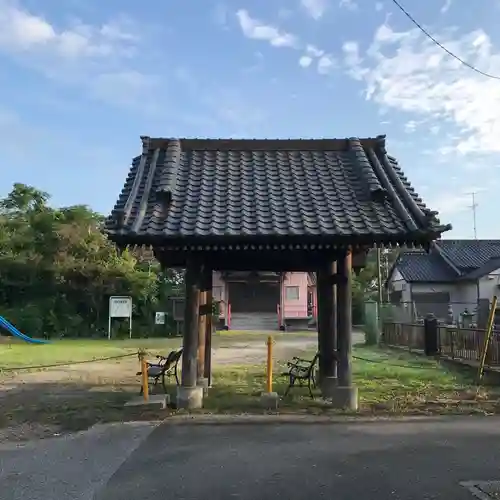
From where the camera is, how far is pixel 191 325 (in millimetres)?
8883

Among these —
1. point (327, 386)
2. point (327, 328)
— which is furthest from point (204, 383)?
point (327, 328)

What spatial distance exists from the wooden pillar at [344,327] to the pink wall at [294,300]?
29.4 metres

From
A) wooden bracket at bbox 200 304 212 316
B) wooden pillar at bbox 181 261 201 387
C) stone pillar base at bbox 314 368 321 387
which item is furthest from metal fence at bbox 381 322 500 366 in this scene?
wooden pillar at bbox 181 261 201 387

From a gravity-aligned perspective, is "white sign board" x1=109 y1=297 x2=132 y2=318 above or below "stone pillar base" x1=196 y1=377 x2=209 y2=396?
above

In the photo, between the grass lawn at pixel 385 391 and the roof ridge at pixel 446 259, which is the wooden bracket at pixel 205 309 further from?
the roof ridge at pixel 446 259

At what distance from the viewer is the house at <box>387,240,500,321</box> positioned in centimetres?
3111

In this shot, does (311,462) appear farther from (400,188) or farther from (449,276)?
(449,276)

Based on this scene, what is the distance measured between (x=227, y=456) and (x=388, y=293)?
120ft

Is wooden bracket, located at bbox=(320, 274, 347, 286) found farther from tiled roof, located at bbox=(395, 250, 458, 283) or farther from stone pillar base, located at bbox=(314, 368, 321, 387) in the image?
tiled roof, located at bbox=(395, 250, 458, 283)

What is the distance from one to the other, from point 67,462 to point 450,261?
3262cm

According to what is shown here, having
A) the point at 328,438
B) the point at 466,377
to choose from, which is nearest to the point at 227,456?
the point at 328,438

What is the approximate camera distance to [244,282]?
39.4 metres

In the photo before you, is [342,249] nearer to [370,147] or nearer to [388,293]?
[370,147]

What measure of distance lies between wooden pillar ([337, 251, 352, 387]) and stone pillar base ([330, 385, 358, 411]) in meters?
0.10
